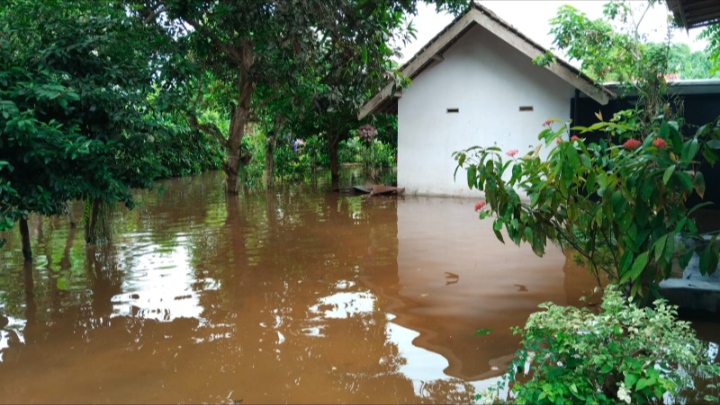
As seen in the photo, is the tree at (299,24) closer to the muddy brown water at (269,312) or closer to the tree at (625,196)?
the muddy brown water at (269,312)

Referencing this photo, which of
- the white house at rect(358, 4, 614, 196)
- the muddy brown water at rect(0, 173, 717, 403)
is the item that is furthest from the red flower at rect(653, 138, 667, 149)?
the white house at rect(358, 4, 614, 196)

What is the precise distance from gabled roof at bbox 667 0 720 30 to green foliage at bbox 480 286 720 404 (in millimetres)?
4505

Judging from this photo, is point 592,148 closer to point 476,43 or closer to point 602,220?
point 602,220

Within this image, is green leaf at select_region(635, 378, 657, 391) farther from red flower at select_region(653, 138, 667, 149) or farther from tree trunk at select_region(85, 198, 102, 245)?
tree trunk at select_region(85, 198, 102, 245)

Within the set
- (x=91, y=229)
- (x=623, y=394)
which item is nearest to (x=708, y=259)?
(x=623, y=394)

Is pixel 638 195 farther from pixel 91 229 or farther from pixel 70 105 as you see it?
pixel 91 229

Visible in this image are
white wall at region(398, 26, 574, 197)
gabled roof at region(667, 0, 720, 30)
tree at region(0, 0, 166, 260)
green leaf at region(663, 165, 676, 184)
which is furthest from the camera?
white wall at region(398, 26, 574, 197)

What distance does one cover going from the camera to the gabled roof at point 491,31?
11.5 m

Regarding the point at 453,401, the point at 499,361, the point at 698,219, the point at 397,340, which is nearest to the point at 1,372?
the point at 397,340

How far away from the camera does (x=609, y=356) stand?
326cm

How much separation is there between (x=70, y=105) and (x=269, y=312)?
9.14 feet

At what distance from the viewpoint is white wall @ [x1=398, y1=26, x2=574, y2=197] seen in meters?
13.1

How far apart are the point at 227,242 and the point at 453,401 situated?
5983 millimetres

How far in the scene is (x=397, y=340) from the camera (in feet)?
16.0
